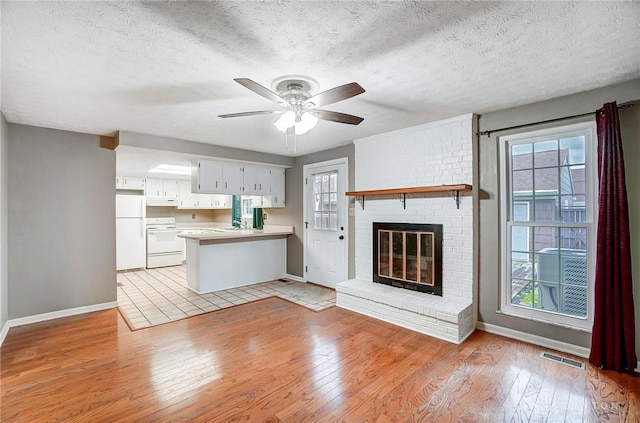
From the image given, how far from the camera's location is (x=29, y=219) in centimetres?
354

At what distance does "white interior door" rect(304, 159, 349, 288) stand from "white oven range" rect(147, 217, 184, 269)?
3.47 metres

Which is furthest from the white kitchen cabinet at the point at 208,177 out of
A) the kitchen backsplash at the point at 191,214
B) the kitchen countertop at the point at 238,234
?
the kitchen backsplash at the point at 191,214

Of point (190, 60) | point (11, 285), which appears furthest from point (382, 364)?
point (11, 285)

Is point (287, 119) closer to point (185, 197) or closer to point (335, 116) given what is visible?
point (335, 116)

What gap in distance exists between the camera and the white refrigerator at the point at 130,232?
611 cm

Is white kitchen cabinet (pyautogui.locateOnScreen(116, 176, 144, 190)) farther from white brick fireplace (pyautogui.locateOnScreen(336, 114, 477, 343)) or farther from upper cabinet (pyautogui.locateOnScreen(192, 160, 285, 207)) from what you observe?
white brick fireplace (pyautogui.locateOnScreen(336, 114, 477, 343))

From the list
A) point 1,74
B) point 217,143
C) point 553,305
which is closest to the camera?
point 1,74

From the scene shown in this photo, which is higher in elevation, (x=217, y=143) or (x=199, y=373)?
(x=217, y=143)

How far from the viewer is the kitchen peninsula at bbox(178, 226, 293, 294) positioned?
4679 millimetres

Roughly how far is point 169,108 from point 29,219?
2344mm

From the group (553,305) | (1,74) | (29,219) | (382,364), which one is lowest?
(382,364)

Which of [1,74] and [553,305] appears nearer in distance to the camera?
[1,74]

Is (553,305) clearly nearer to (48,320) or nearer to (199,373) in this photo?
(199,373)

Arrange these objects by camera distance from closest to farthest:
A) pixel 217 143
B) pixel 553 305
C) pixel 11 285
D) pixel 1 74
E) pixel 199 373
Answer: pixel 1 74 < pixel 199 373 < pixel 553 305 < pixel 11 285 < pixel 217 143
